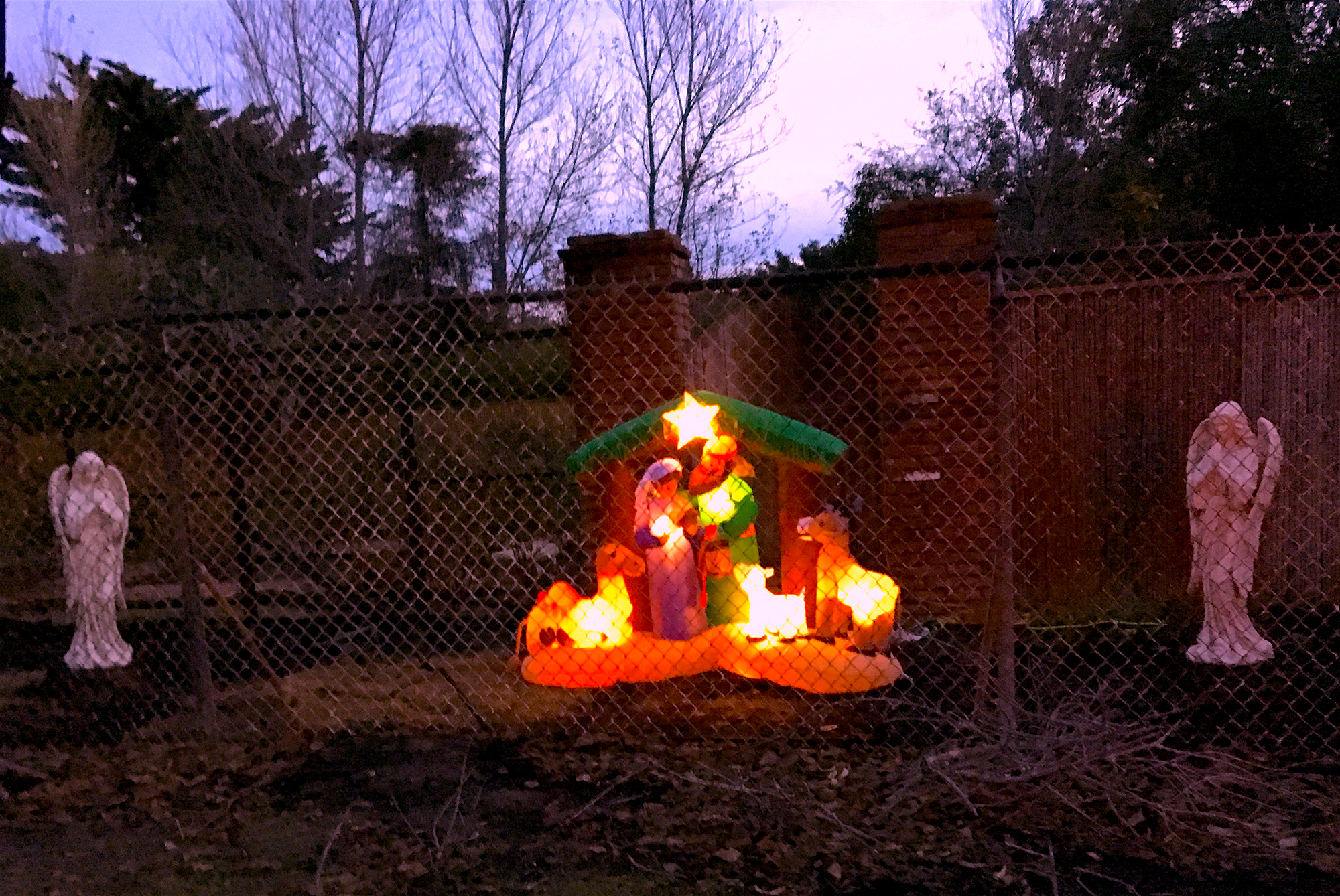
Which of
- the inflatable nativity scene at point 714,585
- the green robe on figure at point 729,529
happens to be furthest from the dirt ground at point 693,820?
the green robe on figure at point 729,529

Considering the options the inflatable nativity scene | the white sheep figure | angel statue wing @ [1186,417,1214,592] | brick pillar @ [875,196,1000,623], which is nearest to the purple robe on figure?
the inflatable nativity scene

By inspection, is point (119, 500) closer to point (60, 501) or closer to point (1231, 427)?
point (60, 501)

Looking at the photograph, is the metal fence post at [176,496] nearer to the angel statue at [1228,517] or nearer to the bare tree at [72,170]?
the angel statue at [1228,517]

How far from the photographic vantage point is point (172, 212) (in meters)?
14.3

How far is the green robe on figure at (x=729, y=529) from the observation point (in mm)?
5137

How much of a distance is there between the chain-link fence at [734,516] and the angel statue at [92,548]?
0.02 meters

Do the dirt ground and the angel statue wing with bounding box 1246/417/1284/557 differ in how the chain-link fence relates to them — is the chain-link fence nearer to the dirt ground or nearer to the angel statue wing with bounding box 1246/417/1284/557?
the angel statue wing with bounding box 1246/417/1284/557

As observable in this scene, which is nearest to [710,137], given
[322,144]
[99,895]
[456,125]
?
[456,125]

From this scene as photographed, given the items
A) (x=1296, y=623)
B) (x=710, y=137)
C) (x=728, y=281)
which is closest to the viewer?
(x=728, y=281)

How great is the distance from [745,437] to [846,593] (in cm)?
91

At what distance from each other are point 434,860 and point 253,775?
1.23m

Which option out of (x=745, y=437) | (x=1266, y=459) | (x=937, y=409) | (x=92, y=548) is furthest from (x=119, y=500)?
(x=1266, y=459)

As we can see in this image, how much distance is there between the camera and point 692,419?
5.00 m

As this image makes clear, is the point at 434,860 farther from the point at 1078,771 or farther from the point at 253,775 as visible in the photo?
the point at 1078,771
